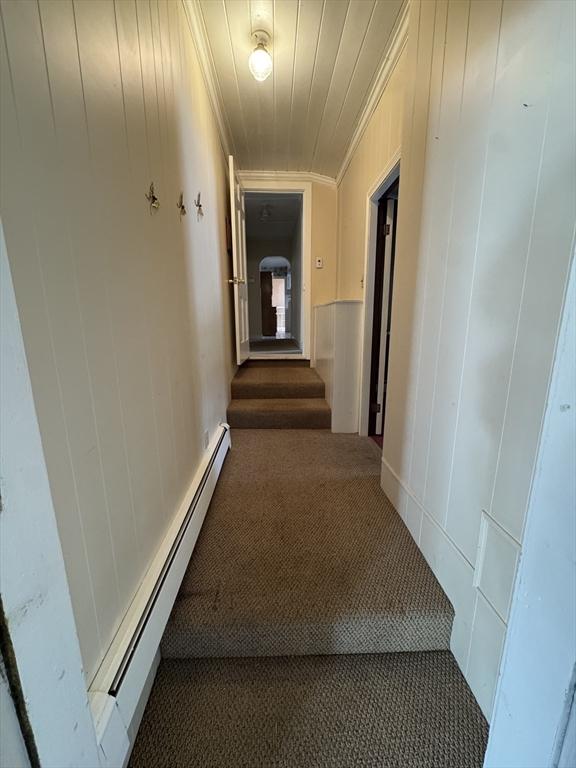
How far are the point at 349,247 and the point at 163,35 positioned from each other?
7.03ft

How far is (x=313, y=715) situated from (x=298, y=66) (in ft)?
9.79

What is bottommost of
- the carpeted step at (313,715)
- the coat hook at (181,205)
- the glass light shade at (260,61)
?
the carpeted step at (313,715)

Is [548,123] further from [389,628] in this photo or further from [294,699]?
[294,699]

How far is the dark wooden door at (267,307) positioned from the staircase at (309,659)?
8.82 m

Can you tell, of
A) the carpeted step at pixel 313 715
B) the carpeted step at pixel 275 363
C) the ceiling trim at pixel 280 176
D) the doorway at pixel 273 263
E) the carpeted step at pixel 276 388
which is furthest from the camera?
the doorway at pixel 273 263

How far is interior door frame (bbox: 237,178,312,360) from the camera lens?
3.39 meters

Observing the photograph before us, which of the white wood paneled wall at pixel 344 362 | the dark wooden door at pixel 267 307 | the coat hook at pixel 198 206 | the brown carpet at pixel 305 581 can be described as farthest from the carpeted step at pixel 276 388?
the dark wooden door at pixel 267 307

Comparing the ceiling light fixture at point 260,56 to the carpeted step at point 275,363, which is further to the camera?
the carpeted step at point 275,363

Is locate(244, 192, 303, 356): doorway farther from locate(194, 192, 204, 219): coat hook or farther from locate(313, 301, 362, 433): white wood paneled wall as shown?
locate(194, 192, 204, 219): coat hook

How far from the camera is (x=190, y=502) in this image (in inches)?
49.3

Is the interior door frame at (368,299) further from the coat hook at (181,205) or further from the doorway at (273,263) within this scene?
the doorway at (273,263)

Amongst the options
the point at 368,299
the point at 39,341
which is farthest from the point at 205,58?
the point at 39,341

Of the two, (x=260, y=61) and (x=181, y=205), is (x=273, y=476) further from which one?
(x=260, y=61)

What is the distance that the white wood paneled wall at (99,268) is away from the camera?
0.51 metres
